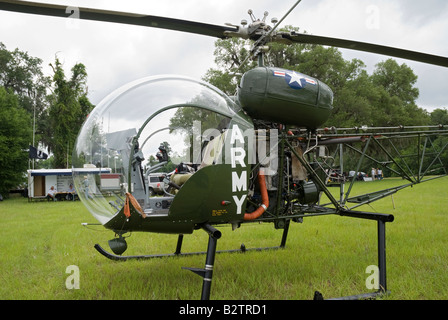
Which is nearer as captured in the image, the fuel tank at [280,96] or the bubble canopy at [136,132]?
the bubble canopy at [136,132]

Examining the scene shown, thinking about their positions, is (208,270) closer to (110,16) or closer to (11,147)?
(110,16)

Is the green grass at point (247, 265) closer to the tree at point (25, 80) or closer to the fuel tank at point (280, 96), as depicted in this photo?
the fuel tank at point (280, 96)

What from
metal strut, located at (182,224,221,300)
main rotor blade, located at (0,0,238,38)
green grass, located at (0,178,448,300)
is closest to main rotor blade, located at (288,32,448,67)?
main rotor blade, located at (0,0,238,38)

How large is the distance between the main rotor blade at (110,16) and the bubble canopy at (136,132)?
0.57 metres

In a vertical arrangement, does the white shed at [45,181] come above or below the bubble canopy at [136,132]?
below

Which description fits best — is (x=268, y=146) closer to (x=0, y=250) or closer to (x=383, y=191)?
(x=383, y=191)

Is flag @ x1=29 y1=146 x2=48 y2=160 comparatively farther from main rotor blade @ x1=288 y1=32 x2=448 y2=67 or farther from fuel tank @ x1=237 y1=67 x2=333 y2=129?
main rotor blade @ x1=288 y1=32 x2=448 y2=67

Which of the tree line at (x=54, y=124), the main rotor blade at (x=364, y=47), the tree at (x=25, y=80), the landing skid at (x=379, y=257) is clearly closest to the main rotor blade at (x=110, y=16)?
the main rotor blade at (x=364, y=47)

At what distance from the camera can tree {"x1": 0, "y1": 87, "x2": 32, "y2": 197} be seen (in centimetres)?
2403

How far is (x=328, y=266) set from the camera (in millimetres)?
4996

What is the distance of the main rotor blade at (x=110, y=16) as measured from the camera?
2.87 meters

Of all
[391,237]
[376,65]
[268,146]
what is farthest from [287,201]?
[376,65]

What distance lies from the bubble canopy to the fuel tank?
327mm
